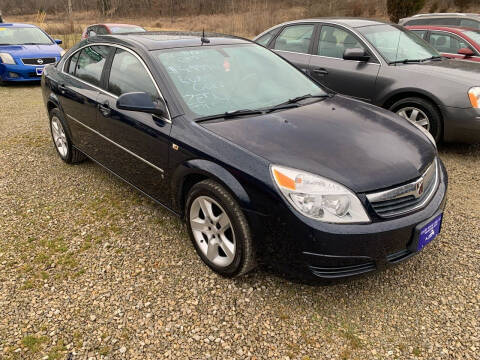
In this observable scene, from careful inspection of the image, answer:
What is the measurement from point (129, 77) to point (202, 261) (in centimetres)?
164

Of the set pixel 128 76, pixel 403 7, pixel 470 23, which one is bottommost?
pixel 128 76

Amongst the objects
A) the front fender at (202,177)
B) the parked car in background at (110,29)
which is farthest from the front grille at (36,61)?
the front fender at (202,177)

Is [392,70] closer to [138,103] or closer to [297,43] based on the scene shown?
[297,43]

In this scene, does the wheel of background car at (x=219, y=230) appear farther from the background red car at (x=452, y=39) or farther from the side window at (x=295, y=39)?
the background red car at (x=452, y=39)

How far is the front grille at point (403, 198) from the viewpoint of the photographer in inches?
84.9

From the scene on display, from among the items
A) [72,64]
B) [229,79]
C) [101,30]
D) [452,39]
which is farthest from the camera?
[101,30]

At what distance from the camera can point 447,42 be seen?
704 centimetres

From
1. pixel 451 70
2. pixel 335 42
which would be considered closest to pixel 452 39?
pixel 451 70

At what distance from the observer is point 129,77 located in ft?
10.4

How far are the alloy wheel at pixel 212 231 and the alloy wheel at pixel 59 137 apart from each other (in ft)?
8.52

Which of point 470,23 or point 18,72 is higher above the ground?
point 470,23

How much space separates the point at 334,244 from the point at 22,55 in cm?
977

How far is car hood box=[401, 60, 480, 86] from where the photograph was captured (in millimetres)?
4484

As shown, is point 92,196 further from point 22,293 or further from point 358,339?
point 358,339
